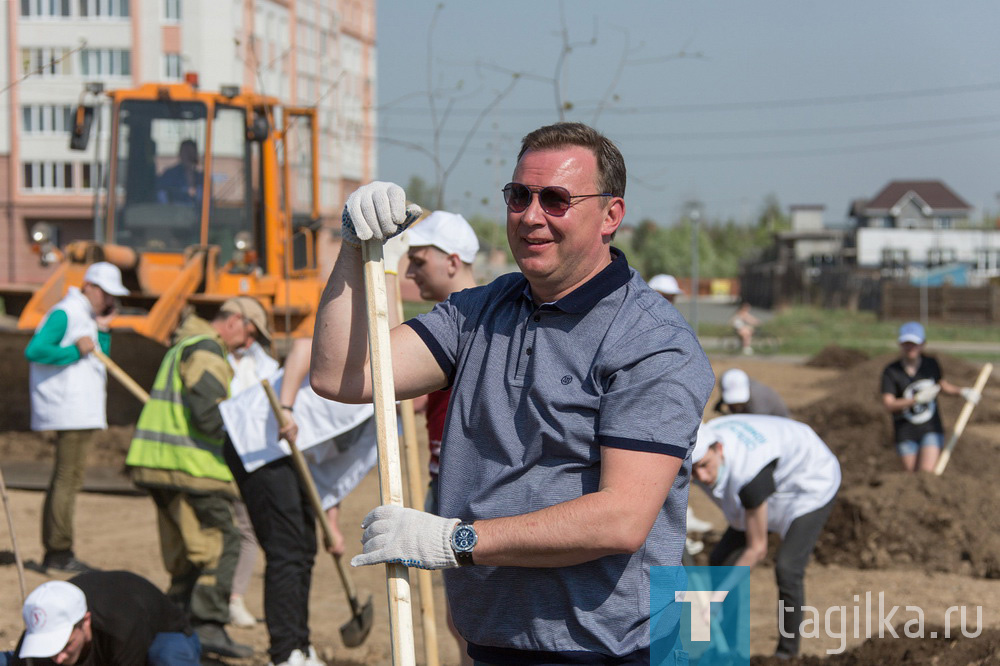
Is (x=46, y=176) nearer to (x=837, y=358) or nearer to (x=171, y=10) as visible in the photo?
(x=171, y=10)

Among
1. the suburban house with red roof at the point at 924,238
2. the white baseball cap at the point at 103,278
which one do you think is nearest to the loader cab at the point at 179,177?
the white baseball cap at the point at 103,278

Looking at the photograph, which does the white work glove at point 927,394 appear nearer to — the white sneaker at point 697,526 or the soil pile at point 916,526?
the soil pile at point 916,526

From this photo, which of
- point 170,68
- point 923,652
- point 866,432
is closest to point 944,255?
point 170,68

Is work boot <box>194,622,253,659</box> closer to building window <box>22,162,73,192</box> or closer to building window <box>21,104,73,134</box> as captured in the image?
building window <box>22,162,73,192</box>

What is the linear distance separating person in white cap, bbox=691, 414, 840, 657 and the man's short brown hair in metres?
2.79

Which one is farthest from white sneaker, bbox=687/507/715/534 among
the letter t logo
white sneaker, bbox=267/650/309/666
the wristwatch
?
the wristwatch

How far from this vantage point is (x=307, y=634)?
5156 millimetres

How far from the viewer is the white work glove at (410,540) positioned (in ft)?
7.61

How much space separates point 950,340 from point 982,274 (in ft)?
120

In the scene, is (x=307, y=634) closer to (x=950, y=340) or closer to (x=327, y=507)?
(x=327, y=507)

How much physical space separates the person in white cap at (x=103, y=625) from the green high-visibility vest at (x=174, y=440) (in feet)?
4.63

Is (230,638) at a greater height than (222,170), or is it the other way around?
(222,170)

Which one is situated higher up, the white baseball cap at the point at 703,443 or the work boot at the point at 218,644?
the white baseball cap at the point at 703,443

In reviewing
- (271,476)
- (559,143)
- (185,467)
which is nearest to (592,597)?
(559,143)
